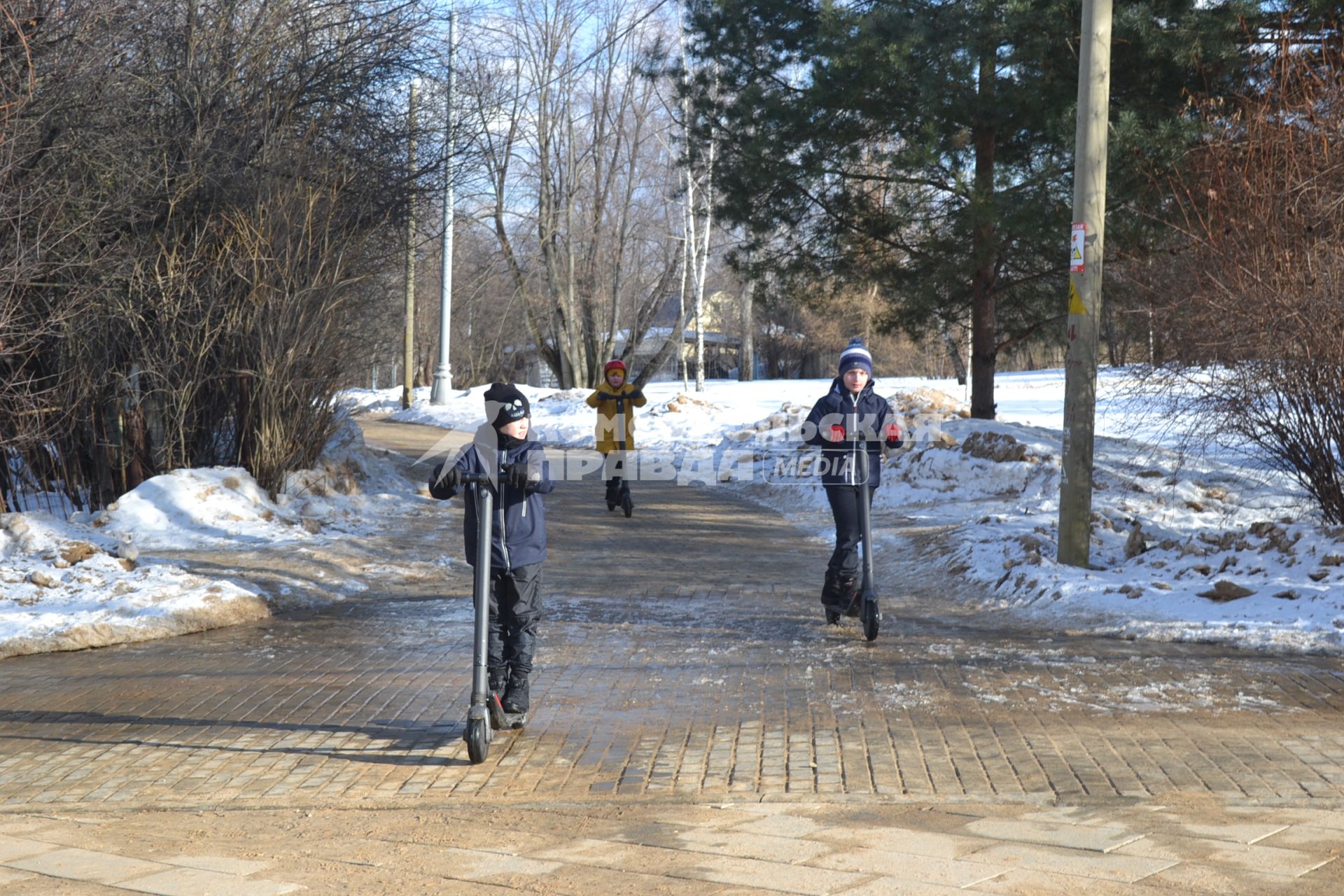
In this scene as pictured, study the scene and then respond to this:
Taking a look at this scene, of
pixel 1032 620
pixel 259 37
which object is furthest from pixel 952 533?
pixel 259 37

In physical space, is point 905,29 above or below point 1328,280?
above

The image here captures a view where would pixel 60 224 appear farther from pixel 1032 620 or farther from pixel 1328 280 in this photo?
pixel 1328 280

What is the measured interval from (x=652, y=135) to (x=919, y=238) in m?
23.1

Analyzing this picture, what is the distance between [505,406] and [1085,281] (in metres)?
5.32

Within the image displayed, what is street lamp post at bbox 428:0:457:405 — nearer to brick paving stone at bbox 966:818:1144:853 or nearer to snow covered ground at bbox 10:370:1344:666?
snow covered ground at bbox 10:370:1344:666

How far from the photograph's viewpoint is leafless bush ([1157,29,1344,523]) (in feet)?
28.9

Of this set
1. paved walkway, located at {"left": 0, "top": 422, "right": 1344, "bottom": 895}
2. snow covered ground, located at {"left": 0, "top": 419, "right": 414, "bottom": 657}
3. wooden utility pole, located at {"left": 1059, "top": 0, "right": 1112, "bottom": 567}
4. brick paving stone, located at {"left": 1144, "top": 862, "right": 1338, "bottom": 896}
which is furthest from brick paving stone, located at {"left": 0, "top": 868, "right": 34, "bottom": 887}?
wooden utility pole, located at {"left": 1059, "top": 0, "right": 1112, "bottom": 567}

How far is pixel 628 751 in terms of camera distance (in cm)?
564

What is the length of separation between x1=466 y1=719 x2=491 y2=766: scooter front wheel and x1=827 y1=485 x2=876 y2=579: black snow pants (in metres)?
3.31

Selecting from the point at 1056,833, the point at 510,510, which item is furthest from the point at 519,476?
the point at 1056,833

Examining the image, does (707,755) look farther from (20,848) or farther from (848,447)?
(848,447)

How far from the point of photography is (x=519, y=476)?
583 cm

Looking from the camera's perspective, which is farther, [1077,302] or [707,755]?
[1077,302]

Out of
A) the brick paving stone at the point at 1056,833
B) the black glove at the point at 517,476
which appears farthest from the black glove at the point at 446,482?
the brick paving stone at the point at 1056,833
